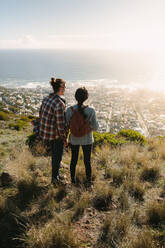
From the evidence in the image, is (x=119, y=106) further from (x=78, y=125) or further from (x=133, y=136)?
(x=78, y=125)

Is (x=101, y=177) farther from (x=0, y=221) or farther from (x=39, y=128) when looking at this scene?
(x=0, y=221)

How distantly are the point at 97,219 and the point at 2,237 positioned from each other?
132cm

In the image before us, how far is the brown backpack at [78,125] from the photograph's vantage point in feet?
8.50

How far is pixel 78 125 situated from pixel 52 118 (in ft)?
1.58

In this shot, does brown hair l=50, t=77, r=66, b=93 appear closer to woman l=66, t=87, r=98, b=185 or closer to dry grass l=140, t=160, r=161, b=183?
woman l=66, t=87, r=98, b=185

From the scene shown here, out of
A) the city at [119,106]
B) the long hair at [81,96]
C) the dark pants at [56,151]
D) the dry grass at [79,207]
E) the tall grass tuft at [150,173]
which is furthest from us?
the city at [119,106]

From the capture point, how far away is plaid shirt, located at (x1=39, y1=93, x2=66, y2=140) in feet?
8.59

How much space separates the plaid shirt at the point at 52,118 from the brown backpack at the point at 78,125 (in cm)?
18

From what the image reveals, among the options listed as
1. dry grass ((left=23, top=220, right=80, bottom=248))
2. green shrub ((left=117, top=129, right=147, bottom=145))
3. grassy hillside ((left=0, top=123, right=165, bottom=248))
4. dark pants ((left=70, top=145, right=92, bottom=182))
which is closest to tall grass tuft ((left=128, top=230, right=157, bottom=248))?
grassy hillside ((left=0, top=123, right=165, bottom=248))

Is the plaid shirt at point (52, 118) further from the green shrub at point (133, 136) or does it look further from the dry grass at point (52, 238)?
the green shrub at point (133, 136)

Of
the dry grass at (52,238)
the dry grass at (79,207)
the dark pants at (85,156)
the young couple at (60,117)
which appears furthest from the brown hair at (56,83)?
the dry grass at (52,238)

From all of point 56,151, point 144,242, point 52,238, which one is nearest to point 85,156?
point 56,151

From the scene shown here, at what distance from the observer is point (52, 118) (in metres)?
2.71

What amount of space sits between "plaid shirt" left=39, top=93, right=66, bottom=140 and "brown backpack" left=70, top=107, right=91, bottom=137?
0.59 ft
